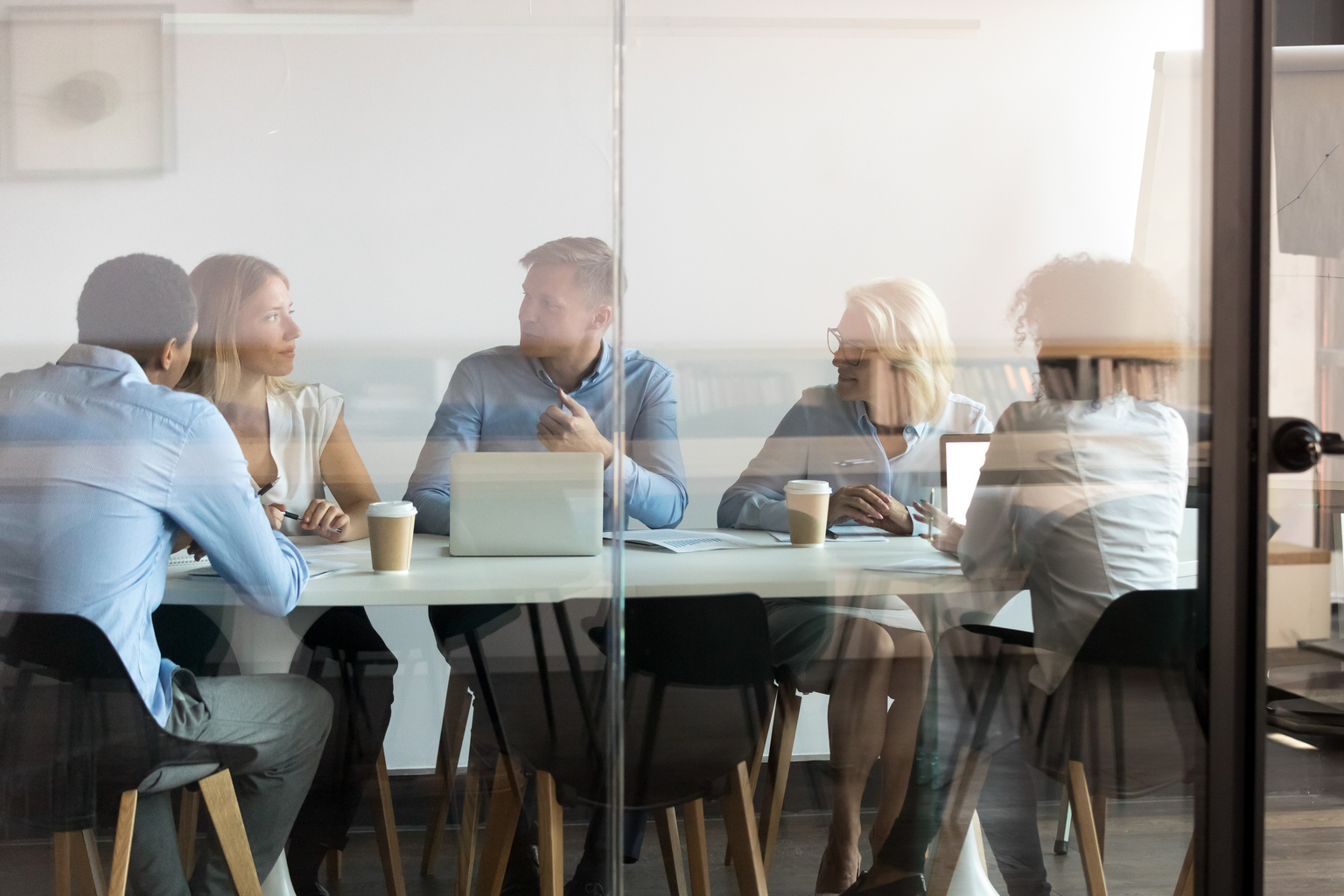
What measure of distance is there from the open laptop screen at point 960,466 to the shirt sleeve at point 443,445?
745 mm

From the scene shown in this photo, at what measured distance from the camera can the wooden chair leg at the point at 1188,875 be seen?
5.02 ft

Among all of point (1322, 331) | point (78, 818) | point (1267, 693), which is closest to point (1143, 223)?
point (1322, 331)

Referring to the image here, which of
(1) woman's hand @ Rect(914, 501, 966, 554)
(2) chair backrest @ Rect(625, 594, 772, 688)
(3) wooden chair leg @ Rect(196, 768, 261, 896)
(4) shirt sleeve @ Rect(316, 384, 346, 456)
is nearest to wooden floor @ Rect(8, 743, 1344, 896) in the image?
(3) wooden chair leg @ Rect(196, 768, 261, 896)

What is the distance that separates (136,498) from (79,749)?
392 mm

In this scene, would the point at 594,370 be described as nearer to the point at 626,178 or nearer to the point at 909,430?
the point at 626,178

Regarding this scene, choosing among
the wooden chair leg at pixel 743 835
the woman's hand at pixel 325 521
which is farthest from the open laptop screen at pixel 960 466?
the woman's hand at pixel 325 521

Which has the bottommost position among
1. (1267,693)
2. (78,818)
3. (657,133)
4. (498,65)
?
(78,818)

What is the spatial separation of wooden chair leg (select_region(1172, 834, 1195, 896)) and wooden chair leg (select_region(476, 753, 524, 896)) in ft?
3.54

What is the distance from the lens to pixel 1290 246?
153 centimetres

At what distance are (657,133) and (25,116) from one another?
94cm

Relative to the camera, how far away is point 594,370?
1484 millimetres

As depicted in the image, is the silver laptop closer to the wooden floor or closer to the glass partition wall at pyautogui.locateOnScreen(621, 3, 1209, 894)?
the glass partition wall at pyautogui.locateOnScreen(621, 3, 1209, 894)

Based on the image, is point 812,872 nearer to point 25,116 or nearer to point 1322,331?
point 1322,331

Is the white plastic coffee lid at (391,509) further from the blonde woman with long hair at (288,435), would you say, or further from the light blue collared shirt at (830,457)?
the light blue collared shirt at (830,457)
